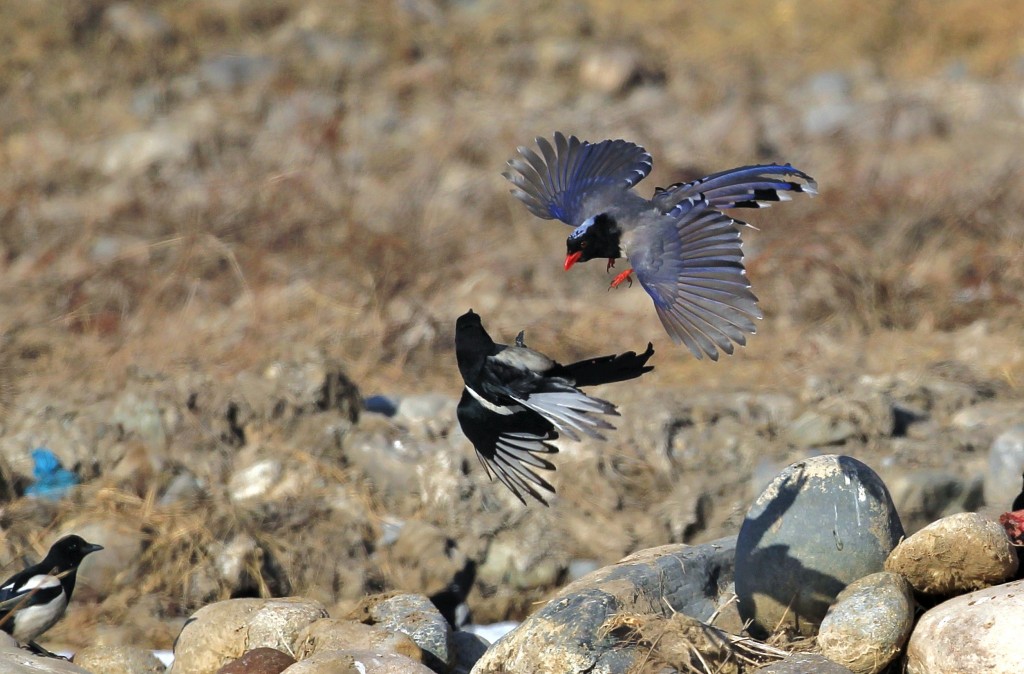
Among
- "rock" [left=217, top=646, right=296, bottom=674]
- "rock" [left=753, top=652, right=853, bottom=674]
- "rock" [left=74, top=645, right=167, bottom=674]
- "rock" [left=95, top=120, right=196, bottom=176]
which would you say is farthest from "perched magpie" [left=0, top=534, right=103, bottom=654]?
"rock" [left=95, top=120, right=196, bottom=176]

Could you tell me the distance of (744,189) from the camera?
427cm

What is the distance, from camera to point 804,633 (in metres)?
4.51

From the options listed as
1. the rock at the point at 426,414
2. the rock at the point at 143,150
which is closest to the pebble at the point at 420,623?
the rock at the point at 426,414

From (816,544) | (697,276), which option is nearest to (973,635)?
(816,544)

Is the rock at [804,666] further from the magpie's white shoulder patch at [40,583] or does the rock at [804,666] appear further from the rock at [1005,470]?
the magpie's white shoulder patch at [40,583]

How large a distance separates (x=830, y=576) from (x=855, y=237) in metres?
4.59

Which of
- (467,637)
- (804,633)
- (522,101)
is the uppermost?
(522,101)

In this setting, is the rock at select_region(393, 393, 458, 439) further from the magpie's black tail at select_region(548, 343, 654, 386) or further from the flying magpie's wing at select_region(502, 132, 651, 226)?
the magpie's black tail at select_region(548, 343, 654, 386)

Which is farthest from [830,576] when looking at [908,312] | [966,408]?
[908,312]

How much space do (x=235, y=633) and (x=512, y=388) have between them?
1.34m

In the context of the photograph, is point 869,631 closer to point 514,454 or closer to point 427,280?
point 514,454

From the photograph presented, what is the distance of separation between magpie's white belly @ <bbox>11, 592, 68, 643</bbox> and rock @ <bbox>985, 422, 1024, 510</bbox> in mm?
3761

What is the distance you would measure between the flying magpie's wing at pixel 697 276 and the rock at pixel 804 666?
93 centimetres

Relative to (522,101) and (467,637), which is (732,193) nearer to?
(467,637)
